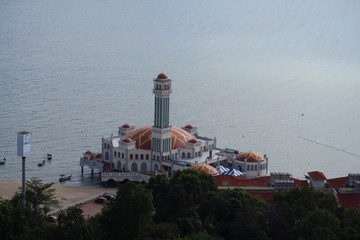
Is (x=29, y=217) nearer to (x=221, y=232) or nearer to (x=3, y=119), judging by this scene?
(x=221, y=232)

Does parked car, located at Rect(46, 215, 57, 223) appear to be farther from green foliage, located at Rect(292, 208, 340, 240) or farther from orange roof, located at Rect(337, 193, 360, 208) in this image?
orange roof, located at Rect(337, 193, 360, 208)

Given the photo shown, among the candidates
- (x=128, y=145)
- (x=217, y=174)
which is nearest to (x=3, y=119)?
(x=128, y=145)

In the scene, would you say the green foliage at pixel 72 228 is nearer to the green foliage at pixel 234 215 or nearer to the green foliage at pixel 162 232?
the green foliage at pixel 162 232

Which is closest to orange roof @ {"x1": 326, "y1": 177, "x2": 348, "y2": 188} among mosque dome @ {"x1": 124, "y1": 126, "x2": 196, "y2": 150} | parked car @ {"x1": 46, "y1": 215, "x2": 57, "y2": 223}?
mosque dome @ {"x1": 124, "y1": 126, "x2": 196, "y2": 150}

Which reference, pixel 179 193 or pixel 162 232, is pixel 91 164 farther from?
pixel 162 232

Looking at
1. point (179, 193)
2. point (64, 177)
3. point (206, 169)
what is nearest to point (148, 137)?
point (64, 177)

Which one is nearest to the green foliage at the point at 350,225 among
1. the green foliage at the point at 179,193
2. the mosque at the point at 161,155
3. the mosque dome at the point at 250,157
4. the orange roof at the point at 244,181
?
the green foliage at the point at 179,193
